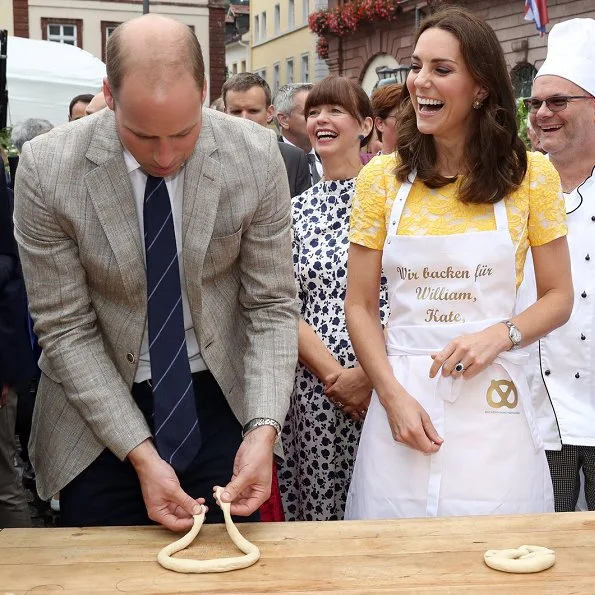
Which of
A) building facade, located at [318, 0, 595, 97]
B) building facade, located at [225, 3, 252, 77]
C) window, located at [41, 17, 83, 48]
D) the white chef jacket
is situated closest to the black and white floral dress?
the white chef jacket

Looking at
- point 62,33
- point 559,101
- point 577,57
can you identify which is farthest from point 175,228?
point 62,33

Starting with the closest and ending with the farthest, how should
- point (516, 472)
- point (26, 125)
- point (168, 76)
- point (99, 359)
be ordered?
1. point (168, 76)
2. point (99, 359)
3. point (516, 472)
4. point (26, 125)

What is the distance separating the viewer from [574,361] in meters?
3.46

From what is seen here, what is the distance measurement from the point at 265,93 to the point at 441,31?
363cm

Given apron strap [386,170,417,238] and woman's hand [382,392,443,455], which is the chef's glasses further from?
woman's hand [382,392,443,455]

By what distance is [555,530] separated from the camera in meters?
2.32

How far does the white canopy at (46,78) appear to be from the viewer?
48.8 feet

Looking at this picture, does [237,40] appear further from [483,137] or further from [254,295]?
[254,295]

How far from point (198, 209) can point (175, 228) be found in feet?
0.25

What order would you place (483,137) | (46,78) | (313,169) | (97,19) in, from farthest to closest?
(97,19)
(46,78)
(313,169)
(483,137)

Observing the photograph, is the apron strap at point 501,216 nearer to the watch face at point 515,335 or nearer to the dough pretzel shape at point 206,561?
the watch face at point 515,335

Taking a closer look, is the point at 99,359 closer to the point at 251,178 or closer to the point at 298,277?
the point at 251,178

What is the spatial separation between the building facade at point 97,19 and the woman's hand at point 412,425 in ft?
116

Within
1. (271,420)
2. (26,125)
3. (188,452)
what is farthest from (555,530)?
(26,125)
